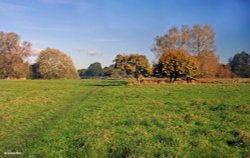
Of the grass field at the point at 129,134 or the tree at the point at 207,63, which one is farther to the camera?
the tree at the point at 207,63

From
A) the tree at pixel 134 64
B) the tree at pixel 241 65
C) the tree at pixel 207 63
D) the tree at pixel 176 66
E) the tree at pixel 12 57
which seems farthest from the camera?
the tree at pixel 241 65

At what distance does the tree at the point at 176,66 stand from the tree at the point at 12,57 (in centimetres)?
5400

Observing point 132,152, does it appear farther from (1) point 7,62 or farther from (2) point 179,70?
(1) point 7,62

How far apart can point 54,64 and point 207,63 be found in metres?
50.8

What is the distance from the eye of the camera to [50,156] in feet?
28.5

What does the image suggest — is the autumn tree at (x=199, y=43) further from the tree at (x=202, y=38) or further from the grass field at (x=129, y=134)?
the grass field at (x=129, y=134)

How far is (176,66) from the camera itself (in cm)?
4619

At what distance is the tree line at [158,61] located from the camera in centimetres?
4753

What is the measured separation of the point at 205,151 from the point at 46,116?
9178mm

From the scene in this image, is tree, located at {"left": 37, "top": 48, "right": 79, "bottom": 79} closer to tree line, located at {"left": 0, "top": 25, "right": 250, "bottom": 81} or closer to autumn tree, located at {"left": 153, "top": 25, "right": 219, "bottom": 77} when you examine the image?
tree line, located at {"left": 0, "top": 25, "right": 250, "bottom": 81}

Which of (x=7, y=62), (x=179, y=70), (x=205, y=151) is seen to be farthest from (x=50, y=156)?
(x=7, y=62)

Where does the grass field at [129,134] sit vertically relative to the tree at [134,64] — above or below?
below

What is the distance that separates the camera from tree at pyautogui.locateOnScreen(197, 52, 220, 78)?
64.3 meters

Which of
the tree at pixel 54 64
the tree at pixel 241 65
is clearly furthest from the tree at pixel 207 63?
the tree at pixel 54 64
